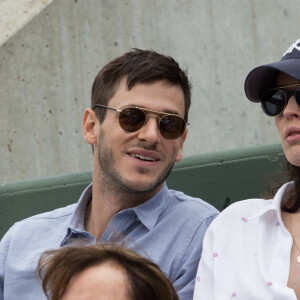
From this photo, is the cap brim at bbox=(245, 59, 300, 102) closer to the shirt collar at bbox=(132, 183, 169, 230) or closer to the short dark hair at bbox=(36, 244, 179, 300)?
the shirt collar at bbox=(132, 183, 169, 230)

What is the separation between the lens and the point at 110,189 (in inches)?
103

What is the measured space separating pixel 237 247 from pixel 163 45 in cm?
270

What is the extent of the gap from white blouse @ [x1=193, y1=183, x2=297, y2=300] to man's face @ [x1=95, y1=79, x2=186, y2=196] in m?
0.35

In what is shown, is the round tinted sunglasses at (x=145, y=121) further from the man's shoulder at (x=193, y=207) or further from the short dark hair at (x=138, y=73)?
the man's shoulder at (x=193, y=207)

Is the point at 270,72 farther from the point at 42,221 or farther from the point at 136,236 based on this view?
the point at 42,221

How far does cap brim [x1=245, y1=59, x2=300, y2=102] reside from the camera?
213 cm

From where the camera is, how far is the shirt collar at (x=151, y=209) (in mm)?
2459

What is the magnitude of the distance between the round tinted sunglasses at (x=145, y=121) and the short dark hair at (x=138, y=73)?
118 millimetres

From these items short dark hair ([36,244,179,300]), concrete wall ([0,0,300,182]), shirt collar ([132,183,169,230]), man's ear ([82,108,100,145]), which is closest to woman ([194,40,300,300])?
shirt collar ([132,183,169,230])

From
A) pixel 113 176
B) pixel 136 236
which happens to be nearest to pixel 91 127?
pixel 113 176

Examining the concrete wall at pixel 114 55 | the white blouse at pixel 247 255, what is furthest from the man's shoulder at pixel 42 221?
the concrete wall at pixel 114 55

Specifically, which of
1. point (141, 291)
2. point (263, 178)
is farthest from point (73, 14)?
point (141, 291)

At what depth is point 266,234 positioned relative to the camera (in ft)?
7.02

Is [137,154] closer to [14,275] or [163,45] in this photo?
[14,275]
